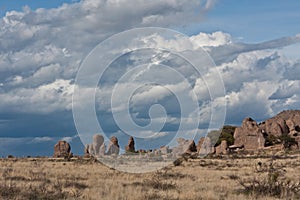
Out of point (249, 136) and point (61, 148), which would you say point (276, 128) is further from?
point (61, 148)

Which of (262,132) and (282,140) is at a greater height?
(262,132)

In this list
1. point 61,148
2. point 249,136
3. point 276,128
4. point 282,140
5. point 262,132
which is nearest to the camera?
point 61,148

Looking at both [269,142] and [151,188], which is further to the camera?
[269,142]

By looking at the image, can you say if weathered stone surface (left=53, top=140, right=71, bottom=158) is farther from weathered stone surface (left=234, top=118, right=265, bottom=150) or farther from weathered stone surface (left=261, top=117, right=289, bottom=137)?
weathered stone surface (left=261, top=117, right=289, bottom=137)

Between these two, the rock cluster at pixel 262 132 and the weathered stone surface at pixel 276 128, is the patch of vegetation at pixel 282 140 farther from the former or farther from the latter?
the weathered stone surface at pixel 276 128

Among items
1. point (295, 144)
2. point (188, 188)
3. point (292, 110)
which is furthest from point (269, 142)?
point (188, 188)

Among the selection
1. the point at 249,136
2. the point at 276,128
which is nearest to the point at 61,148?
the point at 249,136

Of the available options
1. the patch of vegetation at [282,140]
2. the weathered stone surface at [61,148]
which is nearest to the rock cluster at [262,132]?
the patch of vegetation at [282,140]

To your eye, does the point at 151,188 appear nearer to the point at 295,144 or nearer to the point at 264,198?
the point at 264,198

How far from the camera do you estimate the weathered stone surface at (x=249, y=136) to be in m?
108

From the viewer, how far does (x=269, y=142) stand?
4363 inches

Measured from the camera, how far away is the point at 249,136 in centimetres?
11050

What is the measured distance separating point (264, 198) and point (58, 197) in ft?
23.7

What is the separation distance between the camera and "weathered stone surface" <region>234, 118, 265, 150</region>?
108375 mm
